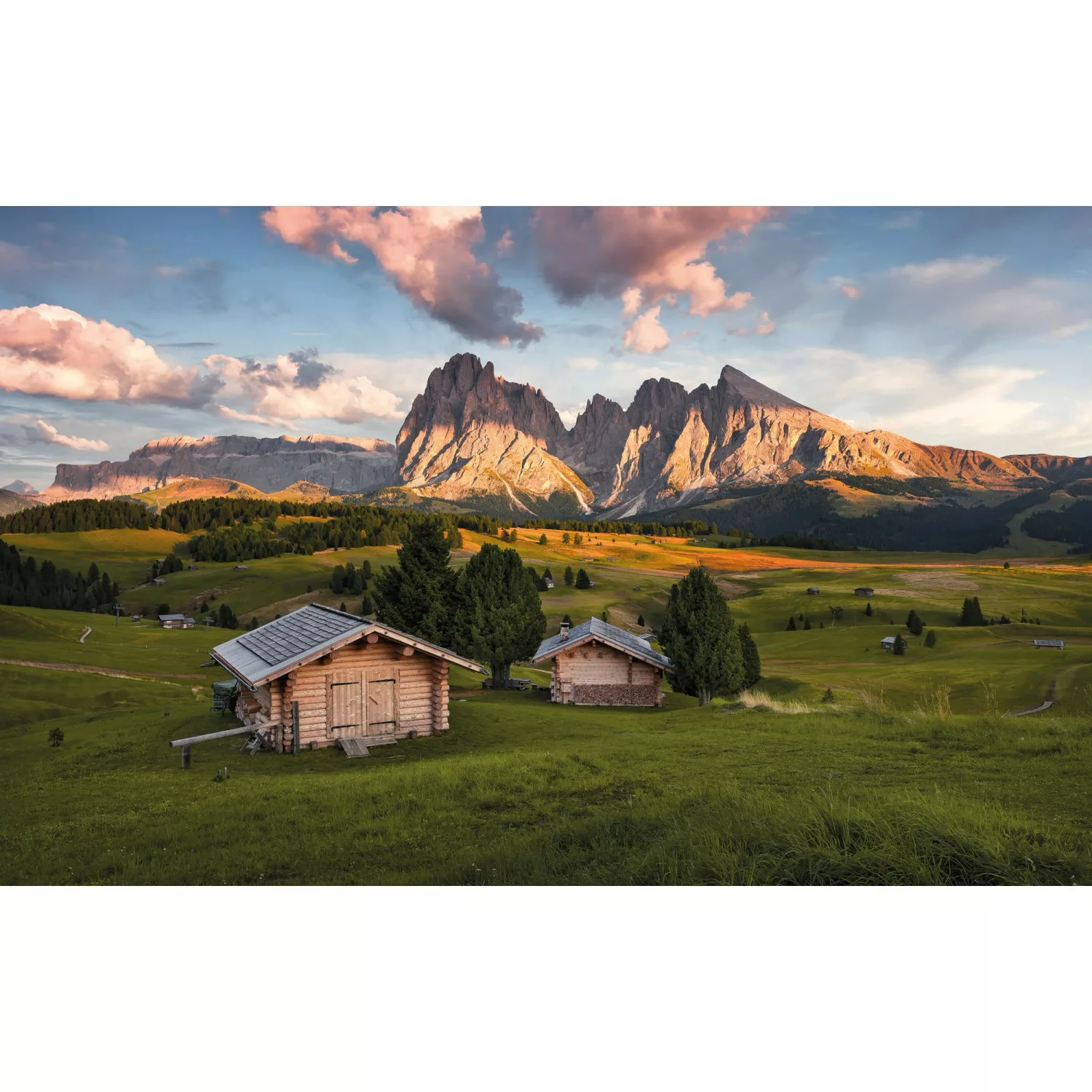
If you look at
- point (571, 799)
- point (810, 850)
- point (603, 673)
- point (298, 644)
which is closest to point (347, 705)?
point (298, 644)

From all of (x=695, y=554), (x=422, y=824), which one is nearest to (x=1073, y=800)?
(x=422, y=824)

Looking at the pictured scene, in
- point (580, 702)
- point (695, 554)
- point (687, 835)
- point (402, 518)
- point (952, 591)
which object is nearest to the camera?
point (687, 835)

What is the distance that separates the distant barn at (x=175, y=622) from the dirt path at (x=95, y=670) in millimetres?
53545

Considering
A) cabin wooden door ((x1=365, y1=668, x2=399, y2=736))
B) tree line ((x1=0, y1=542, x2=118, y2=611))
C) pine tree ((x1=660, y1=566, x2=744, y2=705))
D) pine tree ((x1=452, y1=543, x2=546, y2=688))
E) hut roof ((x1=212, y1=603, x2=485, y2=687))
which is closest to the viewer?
hut roof ((x1=212, y1=603, x2=485, y2=687))

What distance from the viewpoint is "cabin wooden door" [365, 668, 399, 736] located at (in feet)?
63.6

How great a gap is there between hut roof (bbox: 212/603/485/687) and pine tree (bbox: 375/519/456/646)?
66.7 feet

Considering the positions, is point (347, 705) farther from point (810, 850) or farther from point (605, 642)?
point (605, 642)

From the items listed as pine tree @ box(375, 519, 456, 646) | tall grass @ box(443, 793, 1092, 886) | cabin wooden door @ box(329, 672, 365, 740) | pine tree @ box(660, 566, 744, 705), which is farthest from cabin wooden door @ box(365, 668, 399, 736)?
pine tree @ box(375, 519, 456, 646)

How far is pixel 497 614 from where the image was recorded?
130ft

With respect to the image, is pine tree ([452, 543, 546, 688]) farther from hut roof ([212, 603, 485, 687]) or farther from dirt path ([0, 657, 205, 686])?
dirt path ([0, 657, 205, 686])

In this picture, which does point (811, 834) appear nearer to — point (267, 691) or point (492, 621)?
point (267, 691)

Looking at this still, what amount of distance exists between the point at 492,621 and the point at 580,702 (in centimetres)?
1008

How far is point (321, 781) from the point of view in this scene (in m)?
13.6

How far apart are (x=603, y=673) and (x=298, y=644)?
17.4m
